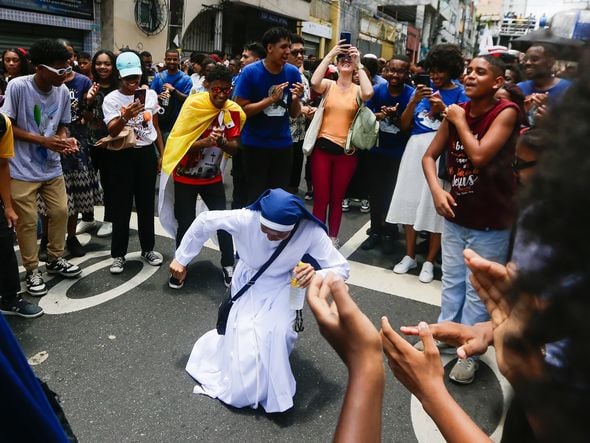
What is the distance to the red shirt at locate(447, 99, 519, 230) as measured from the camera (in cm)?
256

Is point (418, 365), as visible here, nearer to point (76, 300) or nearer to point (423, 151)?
point (76, 300)

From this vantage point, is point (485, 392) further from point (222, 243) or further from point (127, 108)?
point (127, 108)

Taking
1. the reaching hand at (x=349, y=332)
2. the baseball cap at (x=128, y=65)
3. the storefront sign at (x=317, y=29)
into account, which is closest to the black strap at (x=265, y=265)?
the reaching hand at (x=349, y=332)

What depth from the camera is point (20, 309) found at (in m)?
3.30

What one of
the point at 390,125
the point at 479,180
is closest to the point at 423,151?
the point at 390,125

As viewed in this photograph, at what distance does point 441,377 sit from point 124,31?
14936mm

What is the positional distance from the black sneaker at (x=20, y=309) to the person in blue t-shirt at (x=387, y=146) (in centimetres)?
299

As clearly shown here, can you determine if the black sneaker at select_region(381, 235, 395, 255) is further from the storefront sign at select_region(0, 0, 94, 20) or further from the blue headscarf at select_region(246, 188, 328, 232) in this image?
the storefront sign at select_region(0, 0, 94, 20)

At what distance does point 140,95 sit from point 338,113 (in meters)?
1.72

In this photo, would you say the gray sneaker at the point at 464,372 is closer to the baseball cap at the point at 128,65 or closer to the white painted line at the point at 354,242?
the white painted line at the point at 354,242

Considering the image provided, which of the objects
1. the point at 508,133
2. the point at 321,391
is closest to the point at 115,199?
the point at 321,391

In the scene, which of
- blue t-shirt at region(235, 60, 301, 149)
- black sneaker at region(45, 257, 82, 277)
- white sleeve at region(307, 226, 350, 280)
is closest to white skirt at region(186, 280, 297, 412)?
white sleeve at region(307, 226, 350, 280)

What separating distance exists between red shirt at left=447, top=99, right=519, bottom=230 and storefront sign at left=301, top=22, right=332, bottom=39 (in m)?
23.3

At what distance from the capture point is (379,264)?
4566mm
